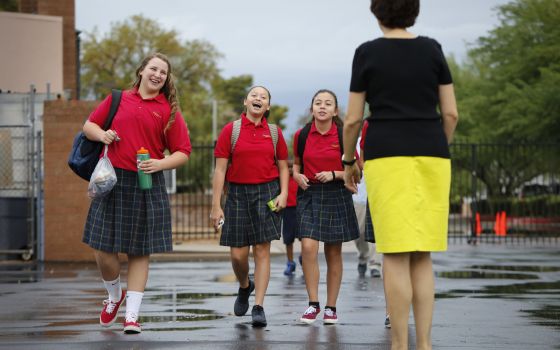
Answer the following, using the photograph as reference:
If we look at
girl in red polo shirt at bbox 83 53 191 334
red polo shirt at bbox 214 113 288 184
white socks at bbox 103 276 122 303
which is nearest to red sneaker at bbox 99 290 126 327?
white socks at bbox 103 276 122 303

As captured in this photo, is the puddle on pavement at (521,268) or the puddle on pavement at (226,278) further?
the puddle on pavement at (521,268)

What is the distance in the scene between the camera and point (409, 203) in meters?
6.20

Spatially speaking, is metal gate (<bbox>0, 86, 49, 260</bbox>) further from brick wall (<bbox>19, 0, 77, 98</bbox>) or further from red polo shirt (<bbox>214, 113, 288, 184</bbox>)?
red polo shirt (<bbox>214, 113, 288, 184</bbox>)

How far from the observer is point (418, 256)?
6363 mm

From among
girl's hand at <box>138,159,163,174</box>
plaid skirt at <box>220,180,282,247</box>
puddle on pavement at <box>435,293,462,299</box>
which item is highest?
girl's hand at <box>138,159,163,174</box>

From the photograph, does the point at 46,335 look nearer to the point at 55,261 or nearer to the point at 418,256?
the point at 418,256

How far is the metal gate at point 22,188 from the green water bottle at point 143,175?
411 inches

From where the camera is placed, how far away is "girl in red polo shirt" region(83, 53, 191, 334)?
27.9 feet

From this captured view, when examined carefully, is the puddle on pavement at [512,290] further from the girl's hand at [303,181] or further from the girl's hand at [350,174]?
the girl's hand at [350,174]

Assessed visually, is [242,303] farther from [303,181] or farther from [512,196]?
[512,196]

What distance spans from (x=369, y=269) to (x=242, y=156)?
20.9 feet

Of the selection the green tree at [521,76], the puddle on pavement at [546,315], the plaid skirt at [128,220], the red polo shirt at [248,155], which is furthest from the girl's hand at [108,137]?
the green tree at [521,76]

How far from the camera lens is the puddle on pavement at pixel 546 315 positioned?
366 inches

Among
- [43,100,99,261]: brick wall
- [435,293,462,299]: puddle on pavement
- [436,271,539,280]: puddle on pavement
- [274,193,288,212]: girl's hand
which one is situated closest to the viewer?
Result: [274,193,288,212]: girl's hand
